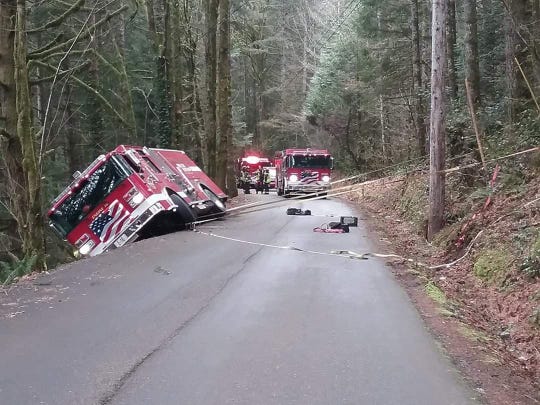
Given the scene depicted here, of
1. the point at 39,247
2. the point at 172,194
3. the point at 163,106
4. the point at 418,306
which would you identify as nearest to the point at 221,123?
the point at 163,106

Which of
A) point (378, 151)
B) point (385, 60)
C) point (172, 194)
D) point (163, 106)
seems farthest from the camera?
point (378, 151)

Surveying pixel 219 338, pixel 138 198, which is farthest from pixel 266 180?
pixel 219 338

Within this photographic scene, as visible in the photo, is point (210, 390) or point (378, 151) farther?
point (378, 151)

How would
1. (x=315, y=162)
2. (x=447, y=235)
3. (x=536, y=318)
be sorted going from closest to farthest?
1. (x=536, y=318)
2. (x=447, y=235)
3. (x=315, y=162)

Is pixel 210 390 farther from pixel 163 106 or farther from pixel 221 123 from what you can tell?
pixel 163 106

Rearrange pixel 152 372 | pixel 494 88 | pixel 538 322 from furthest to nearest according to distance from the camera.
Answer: pixel 494 88
pixel 538 322
pixel 152 372

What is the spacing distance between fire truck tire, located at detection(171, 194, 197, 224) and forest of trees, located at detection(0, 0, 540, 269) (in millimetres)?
3021

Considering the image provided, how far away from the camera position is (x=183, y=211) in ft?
55.4

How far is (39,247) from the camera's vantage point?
11.8 meters

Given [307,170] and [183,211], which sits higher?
[307,170]

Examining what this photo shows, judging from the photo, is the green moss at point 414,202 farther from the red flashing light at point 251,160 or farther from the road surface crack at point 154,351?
the red flashing light at point 251,160

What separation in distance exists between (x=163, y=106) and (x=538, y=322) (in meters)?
22.2

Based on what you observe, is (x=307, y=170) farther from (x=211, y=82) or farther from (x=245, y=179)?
→ (x=245, y=179)

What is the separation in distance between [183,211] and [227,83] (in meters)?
9.98
